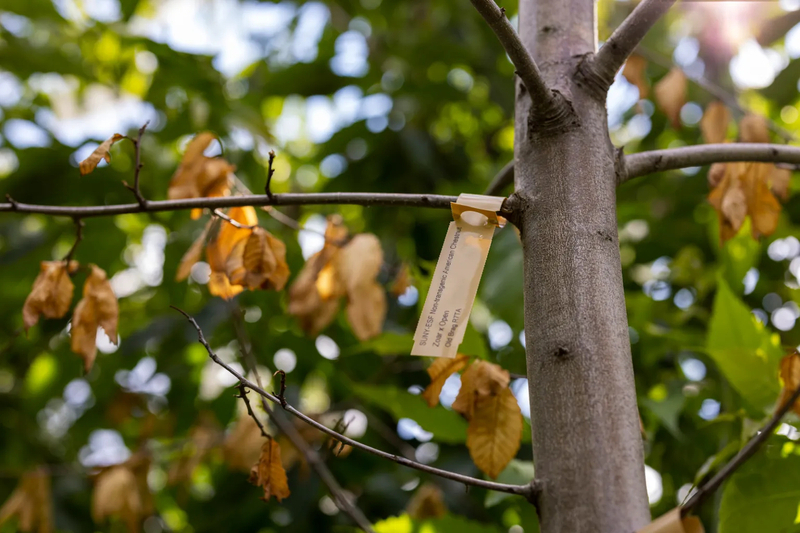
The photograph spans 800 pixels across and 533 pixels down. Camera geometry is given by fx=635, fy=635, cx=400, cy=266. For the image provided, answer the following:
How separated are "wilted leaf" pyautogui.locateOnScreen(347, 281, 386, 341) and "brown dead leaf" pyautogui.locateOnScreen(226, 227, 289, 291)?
25 centimetres

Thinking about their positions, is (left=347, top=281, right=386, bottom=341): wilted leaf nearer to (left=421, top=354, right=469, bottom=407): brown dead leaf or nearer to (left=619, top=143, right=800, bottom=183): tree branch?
(left=421, top=354, right=469, bottom=407): brown dead leaf

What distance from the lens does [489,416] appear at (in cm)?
90

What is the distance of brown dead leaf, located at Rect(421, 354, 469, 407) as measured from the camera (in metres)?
0.93

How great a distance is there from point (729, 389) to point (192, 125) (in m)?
1.80

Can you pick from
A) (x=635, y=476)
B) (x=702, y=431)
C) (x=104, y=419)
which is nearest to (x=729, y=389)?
(x=702, y=431)

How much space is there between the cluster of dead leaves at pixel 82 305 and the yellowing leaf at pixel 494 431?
598 mm

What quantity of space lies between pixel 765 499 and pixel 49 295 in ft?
3.78

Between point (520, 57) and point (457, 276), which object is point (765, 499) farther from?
point (520, 57)

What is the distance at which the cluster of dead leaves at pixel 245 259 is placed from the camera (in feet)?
3.38

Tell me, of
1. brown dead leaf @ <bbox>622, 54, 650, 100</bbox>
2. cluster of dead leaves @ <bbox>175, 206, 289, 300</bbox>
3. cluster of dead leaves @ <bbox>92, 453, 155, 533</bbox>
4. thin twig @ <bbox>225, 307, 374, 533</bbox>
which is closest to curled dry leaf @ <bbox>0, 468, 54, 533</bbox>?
cluster of dead leaves @ <bbox>92, 453, 155, 533</bbox>

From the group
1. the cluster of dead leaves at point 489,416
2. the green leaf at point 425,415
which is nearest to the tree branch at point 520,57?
the cluster of dead leaves at point 489,416

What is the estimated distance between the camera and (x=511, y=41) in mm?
716

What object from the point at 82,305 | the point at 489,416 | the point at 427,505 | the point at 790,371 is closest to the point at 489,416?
the point at 489,416

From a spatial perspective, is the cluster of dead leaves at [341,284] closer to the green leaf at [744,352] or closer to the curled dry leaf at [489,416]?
the curled dry leaf at [489,416]
